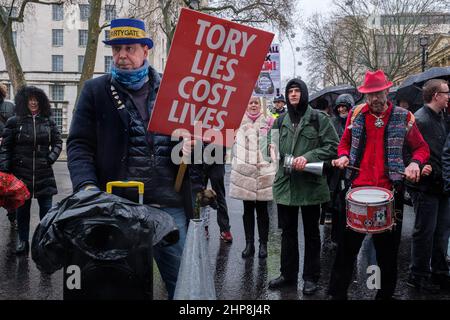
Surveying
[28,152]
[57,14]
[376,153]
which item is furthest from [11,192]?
[57,14]

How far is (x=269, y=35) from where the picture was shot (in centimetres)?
343

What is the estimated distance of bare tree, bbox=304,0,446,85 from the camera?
42.6 meters

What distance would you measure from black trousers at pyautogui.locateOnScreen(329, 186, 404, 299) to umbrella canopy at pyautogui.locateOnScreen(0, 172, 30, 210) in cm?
337

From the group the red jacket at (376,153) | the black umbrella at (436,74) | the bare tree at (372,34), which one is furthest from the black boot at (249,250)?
the bare tree at (372,34)

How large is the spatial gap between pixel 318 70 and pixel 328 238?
4491 cm

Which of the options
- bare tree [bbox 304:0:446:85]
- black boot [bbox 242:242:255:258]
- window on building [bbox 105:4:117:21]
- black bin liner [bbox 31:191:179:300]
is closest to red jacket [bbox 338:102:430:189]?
black bin liner [bbox 31:191:179:300]

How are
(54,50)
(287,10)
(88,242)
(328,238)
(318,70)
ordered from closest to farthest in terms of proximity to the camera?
(88,242)
(328,238)
(287,10)
(318,70)
(54,50)

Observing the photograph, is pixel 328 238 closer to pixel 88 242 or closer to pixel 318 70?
pixel 88 242

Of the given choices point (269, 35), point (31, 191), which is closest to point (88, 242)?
point (269, 35)

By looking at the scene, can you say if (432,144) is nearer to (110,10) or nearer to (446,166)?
(446,166)

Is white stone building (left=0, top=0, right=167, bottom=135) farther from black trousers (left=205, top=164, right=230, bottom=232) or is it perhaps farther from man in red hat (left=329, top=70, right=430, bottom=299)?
man in red hat (left=329, top=70, right=430, bottom=299)

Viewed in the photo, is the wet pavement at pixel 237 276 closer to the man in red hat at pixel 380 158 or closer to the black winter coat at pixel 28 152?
the man in red hat at pixel 380 158

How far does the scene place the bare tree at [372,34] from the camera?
140 ft

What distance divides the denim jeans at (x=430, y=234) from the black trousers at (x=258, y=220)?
182 cm
